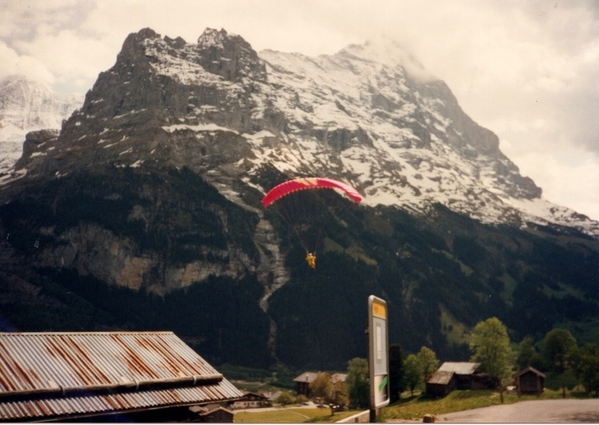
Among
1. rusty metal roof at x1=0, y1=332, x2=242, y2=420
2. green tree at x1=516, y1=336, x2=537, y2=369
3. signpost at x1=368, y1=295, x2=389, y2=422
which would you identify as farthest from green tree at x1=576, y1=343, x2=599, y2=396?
signpost at x1=368, y1=295, x2=389, y2=422

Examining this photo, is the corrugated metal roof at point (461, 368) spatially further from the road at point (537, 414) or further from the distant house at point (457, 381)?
the road at point (537, 414)

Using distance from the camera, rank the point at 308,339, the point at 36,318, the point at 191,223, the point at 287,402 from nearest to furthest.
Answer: the point at 287,402 < the point at 36,318 < the point at 308,339 < the point at 191,223

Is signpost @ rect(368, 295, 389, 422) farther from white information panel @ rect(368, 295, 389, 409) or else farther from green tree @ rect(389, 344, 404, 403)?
green tree @ rect(389, 344, 404, 403)

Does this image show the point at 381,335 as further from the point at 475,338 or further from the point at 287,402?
the point at 287,402

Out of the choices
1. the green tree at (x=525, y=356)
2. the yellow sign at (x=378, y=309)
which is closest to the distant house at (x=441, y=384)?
the green tree at (x=525, y=356)

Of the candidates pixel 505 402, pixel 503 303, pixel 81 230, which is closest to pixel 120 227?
pixel 81 230

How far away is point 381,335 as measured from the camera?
13.4 metres

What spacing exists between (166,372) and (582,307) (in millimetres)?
208634

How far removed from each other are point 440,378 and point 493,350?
8.86m

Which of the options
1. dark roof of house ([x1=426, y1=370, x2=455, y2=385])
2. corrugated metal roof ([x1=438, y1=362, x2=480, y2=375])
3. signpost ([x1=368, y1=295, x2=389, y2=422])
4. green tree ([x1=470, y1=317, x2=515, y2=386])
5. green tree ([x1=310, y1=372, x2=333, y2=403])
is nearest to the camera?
signpost ([x1=368, y1=295, x2=389, y2=422])

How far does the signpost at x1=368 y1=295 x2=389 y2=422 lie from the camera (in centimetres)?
1248

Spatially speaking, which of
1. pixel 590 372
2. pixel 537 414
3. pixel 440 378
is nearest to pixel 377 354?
pixel 537 414

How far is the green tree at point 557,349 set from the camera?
9025cm

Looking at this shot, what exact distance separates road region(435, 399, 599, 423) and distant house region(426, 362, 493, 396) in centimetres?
2753
